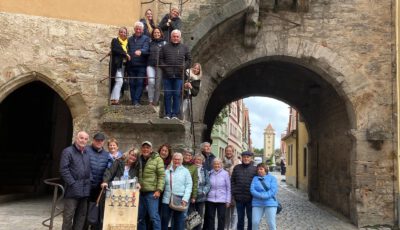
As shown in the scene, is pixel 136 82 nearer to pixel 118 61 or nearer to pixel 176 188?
pixel 118 61

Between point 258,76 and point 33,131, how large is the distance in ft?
26.2

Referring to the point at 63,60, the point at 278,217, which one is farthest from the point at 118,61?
the point at 278,217

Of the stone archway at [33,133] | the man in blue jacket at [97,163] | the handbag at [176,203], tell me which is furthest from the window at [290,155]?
the man in blue jacket at [97,163]

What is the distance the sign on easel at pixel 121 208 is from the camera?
537cm

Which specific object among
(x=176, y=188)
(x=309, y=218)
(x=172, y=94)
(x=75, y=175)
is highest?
(x=172, y=94)

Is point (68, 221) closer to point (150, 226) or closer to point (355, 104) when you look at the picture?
point (150, 226)

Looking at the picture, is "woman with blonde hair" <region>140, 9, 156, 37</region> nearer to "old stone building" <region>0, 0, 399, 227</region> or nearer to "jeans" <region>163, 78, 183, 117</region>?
"old stone building" <region>0, 0, 399, 227</region>

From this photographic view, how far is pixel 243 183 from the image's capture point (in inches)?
257

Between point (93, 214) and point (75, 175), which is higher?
point (75, 175)

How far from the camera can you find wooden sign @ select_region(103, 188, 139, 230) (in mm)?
5371

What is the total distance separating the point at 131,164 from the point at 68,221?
107 centimetres

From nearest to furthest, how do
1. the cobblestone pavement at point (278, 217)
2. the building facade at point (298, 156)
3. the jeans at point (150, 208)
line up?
the jeans at point (150, 208), the cobblestone pavement at point (278, 217), the building facade at point (298, 156)

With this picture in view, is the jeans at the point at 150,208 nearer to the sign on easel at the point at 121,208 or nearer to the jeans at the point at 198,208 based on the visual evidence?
the sign on easel at the point at 121,208

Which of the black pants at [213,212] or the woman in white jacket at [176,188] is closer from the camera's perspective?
the woman in white jacket at [176,188]
